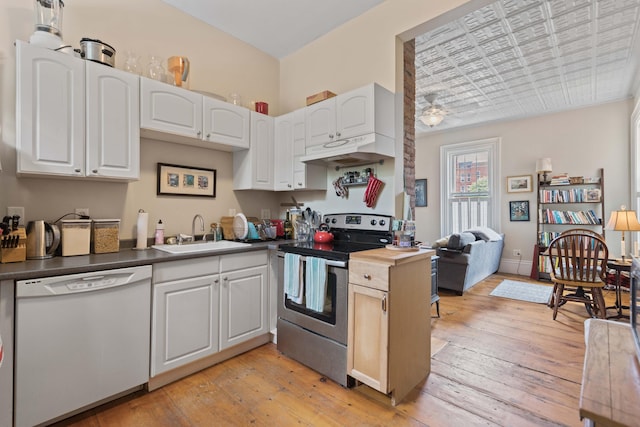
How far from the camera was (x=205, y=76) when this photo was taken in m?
2.91

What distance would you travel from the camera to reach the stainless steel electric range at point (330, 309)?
1.99m

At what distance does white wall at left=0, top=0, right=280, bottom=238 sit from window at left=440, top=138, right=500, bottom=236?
4518 mm

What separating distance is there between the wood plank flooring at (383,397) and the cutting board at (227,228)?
1.11m

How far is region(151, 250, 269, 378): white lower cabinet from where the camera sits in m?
1.96

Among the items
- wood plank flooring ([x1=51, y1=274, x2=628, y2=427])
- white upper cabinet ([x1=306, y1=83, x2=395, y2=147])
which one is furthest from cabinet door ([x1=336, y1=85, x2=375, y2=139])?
wood plank flooring ([x1=51, y1=274, x2=628, y2=427])

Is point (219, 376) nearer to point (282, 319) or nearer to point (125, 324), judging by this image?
point (282, 319)

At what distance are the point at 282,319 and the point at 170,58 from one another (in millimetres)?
2443

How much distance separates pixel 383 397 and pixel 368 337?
1.41ft

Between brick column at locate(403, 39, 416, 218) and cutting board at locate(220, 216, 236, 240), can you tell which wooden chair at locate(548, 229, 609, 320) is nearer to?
brick column at locate(403, 39, 416, 218)

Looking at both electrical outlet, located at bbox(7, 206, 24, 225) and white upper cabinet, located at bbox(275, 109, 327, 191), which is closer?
electrical outlet, located at bbox(7, 206, 24, 225)

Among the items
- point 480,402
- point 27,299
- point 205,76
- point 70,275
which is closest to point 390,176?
point 480,402

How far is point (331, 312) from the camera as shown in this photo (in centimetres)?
206

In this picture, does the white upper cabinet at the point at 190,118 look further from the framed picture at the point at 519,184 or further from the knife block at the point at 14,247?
the framed picture at the point at 519,184

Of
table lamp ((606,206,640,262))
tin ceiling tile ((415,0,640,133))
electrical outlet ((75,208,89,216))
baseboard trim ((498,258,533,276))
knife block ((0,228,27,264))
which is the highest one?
tin ceiling tile ((415,0,640,133))
